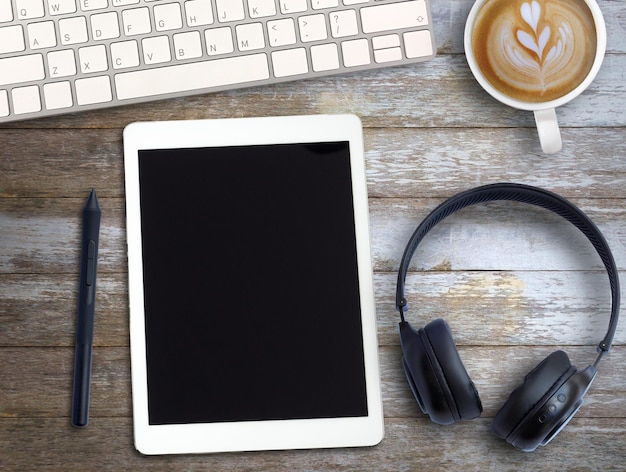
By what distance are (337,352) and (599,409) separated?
267 millimetres

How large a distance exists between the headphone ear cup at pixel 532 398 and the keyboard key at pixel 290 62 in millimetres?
360

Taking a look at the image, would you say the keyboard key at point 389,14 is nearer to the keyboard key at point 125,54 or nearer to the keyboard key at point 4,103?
the keyboard key at point 125,54

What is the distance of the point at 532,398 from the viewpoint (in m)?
0.62

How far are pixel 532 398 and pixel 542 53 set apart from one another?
12.8 inches

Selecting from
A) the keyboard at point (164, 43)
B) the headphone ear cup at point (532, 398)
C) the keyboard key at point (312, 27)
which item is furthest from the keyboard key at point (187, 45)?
the headphone ear cup at point (532, 398)

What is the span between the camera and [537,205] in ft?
2.28

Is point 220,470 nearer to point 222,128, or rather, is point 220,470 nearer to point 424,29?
point 222,128

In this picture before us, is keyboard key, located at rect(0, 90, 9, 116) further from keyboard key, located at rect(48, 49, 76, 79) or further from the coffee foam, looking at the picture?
the coffee foam

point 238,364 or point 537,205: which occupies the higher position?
point 537,205

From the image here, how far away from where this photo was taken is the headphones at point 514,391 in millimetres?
619

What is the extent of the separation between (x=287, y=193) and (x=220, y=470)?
28 centimetres

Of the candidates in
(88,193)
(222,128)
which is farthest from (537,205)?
(88,193)

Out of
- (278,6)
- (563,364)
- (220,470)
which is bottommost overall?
(220,470)

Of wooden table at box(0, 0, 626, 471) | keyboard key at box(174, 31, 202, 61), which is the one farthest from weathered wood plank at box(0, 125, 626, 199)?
keyboard key at box(174, 31, 202, 61)
